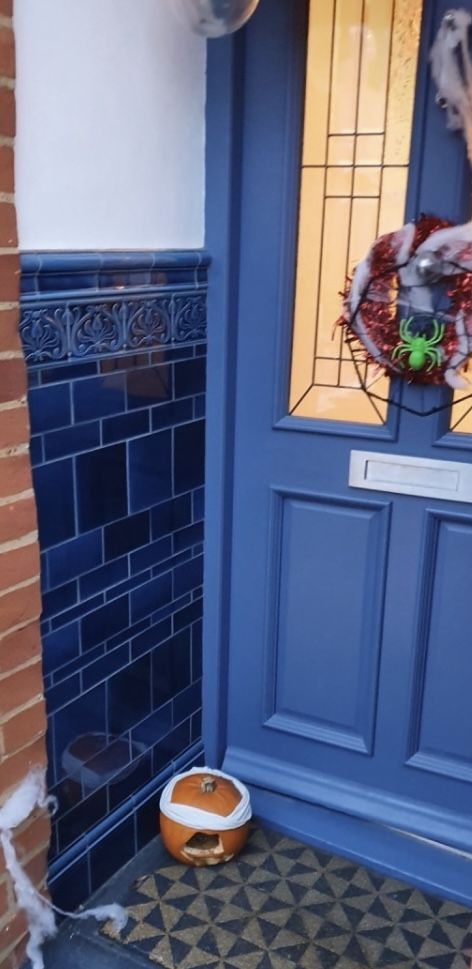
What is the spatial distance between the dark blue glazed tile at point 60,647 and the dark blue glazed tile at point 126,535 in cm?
17

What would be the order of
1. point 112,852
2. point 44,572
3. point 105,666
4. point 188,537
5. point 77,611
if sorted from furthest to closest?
point 188,537 → point 112,852 → point 105,666 → point 77,611 → point 44,572

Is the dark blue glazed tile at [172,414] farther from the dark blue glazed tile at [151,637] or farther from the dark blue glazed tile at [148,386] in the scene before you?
the dark blue glazed tile at [151,637]

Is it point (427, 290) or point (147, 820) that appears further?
point (147, 820)

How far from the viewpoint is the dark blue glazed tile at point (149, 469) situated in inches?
71.1

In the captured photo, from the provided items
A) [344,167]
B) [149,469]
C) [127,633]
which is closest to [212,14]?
[344,167]

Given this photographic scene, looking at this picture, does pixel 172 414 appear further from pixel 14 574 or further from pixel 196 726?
pixel 196 726

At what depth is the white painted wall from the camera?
142 centimetres

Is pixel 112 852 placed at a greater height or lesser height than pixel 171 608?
lesser

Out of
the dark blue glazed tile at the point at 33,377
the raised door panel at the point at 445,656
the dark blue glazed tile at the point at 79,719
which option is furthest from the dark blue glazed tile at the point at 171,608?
the dark blue glazed tile at the point at 33,377

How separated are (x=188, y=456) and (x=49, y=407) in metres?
0.48

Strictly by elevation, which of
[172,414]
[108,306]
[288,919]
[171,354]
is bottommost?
[288,919]

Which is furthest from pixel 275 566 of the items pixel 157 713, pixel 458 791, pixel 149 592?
pixel 458 791

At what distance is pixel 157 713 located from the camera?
6.57 feet

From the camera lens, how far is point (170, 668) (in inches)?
79.6
